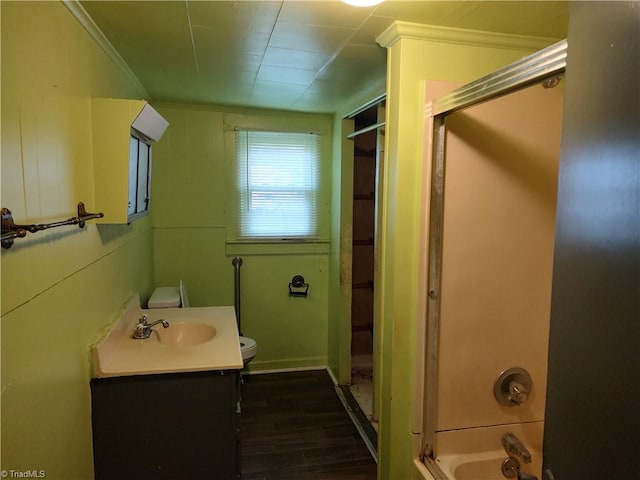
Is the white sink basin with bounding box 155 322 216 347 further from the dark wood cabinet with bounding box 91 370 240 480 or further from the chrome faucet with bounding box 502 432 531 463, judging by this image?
the chrome faucet with bounding box 502 432 531 463

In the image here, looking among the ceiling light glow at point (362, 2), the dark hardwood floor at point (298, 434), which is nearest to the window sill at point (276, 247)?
the dark hardwood floor at point (298, 434)

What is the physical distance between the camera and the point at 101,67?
1.73m

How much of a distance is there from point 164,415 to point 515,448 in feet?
4.97

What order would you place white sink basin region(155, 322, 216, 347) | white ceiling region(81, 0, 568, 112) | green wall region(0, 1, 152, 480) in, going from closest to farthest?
green wall region(0, 1, 152, 480) < white ceiling region(81, 0, 568, 112) < white sink basin region(155, 322, 216, 347)

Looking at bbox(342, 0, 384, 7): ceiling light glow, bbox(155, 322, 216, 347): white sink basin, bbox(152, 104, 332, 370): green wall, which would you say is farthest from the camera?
bbox(152, 104, 332, 370): green wall

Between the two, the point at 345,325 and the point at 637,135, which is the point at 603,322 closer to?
the point at 637,135

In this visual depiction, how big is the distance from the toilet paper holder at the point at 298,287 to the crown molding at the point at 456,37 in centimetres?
213

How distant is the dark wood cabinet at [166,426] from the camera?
64.6 inches

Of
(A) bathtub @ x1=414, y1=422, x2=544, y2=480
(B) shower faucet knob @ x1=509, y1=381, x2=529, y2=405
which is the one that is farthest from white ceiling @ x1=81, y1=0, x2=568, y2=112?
(A) bathtub @ x1=414, y1=422, x2=544, y2=480

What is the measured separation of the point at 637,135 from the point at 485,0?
3.22 feet

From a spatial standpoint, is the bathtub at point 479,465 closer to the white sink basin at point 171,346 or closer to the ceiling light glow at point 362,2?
the white sink basin at point 171,346

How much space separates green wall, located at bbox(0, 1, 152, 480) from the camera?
0.95 m

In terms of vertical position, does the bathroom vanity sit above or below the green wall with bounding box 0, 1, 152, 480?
below

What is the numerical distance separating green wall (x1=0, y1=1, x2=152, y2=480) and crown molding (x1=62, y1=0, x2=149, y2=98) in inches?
1.2
